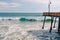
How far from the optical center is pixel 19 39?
917 inches

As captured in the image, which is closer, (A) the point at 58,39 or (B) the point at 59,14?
(A) the point at 58,39

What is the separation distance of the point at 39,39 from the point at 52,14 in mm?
7362

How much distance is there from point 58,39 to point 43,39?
1974 millimetres

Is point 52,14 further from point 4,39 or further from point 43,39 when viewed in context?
point 4,39

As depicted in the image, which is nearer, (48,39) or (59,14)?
(48,39)

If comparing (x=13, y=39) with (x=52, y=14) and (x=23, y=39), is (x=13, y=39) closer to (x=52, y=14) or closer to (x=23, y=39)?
(x=23, y=39)

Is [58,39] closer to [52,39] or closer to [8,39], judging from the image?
[52,39]

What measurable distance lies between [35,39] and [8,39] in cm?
342

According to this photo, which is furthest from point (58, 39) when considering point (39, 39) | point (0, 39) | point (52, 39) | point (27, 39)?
point (0, 39)

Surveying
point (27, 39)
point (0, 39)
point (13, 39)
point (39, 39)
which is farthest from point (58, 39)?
point (0, 39)

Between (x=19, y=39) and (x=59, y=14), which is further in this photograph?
(x=59, y=14)

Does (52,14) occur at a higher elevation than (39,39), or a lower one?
higher

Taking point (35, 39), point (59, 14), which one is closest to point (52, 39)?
point (35, 39)

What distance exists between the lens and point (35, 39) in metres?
23.1
